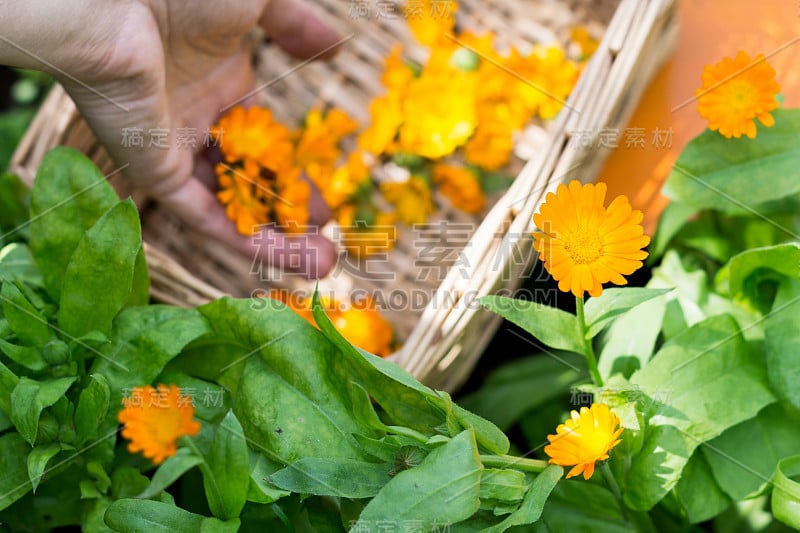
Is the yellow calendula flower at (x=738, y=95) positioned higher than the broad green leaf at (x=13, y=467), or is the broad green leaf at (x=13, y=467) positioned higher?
the yellow calendula flower at (x=738, y=95)

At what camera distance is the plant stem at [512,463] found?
73cm

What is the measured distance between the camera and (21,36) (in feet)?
2.86

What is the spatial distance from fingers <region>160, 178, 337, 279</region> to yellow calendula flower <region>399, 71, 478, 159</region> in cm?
24

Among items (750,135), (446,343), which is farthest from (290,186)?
(750,135)

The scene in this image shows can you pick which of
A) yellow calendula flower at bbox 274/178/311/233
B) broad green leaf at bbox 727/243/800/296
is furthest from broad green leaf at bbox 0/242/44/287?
broad green leaf at bbox 727/243/800/296

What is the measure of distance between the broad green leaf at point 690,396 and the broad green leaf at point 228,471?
394 millimetres

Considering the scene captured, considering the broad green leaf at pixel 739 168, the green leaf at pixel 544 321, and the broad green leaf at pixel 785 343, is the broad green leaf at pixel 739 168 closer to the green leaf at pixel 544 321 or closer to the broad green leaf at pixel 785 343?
the broad green leaf at pixel 785 343

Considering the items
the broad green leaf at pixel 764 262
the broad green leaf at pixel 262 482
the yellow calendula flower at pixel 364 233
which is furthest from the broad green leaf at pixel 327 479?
the yellow calendula flower at pixel 364 233

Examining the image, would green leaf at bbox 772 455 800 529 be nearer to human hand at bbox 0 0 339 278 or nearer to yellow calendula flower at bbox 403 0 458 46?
human hand at bbox 0 0 339 278

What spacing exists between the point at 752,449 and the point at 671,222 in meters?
0.30

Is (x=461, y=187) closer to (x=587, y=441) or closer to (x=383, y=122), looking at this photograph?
(x=383, y=122)

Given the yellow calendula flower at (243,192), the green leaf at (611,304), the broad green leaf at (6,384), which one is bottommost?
the broad green leaf at (6,384)

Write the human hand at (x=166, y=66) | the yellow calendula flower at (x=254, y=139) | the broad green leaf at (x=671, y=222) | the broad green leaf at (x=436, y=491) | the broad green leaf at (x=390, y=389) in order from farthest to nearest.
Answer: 1. the yellow calendula flower at (x=254, y=139)
2. the broad green leaf at (x=671, y=222)
3. the human hand at (x=166, y=66)
4. the broad green leaf at (x=390, y=389)
5. the broad green leaf at (x=436, y=491)

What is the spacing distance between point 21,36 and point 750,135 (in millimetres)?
815
